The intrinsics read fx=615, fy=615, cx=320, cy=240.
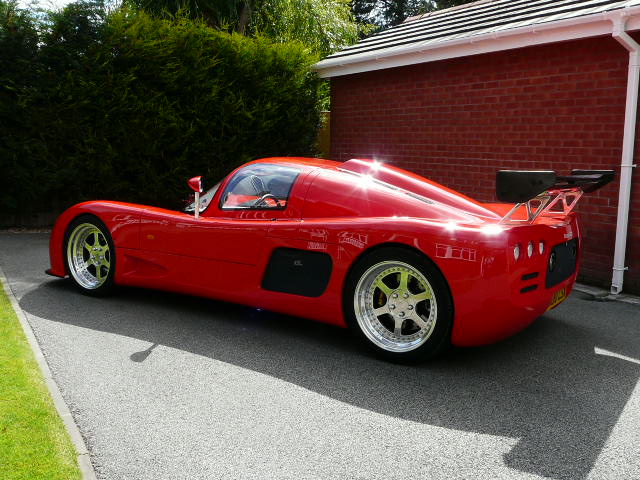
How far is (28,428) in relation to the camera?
2.80m

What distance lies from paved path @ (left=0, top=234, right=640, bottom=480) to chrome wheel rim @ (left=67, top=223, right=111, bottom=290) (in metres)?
0.43

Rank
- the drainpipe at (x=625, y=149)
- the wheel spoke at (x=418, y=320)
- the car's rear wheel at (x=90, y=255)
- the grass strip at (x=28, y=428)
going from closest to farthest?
the grass strip at (x=28, y=428), the wheel spoke at (x=418, y=320), the car's rear wheel at (x=90, y=255), the drainpipe at (x=625, y=149)

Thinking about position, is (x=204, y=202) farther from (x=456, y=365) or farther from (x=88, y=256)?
(x=456, y=365)

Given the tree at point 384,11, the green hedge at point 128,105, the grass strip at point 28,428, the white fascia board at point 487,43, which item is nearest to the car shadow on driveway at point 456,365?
the grass strip at point 28,428

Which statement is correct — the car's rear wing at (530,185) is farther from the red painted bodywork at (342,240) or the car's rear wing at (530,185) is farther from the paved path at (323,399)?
the paved path at (323,399)

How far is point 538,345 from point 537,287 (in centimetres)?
75

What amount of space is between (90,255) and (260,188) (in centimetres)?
178

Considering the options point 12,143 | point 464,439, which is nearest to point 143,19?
point 12,143

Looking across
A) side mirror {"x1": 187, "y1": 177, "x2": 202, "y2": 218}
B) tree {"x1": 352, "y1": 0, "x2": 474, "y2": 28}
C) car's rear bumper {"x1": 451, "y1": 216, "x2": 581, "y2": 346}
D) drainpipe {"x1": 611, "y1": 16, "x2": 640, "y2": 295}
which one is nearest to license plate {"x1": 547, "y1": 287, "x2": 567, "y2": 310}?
car's rear bumper {"x1": 451, "y1": 216, "x2": 581, "y2": 346}

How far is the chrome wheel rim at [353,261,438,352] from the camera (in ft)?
12.2

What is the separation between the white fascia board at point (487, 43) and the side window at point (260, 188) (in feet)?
11.9

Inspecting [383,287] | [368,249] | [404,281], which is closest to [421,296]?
[404,281]

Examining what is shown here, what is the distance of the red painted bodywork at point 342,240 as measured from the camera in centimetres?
350

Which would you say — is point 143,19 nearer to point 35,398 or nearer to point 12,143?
point 12,143
